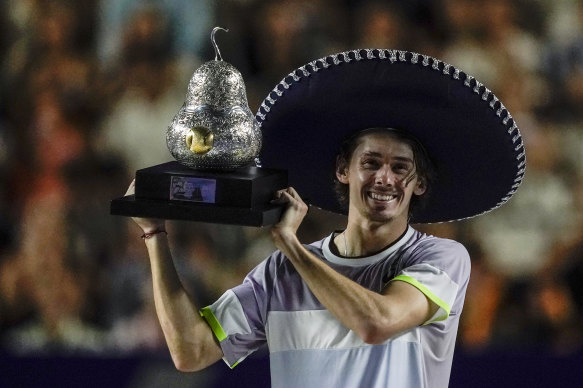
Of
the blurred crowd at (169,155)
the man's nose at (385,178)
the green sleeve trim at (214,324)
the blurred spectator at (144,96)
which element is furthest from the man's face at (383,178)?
the blurred spectator at (144,96)

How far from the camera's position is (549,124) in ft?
10.7

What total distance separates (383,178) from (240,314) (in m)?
0.37

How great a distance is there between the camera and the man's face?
184cm

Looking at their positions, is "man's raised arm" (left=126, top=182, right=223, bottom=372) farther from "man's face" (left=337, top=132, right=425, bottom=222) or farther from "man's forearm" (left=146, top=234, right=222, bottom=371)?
"man's face" (left=337, top=132, right=425, bottom=222)

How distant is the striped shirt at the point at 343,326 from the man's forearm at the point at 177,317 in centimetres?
3

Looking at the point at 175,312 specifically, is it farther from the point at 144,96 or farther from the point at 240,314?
the point at 144,96

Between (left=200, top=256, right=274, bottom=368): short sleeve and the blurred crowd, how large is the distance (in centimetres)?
129

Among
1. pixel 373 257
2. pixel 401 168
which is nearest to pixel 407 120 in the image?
pixel 401 168

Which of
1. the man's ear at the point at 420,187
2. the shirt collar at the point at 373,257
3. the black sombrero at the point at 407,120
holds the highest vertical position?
the black sombrero at the point at 407,120

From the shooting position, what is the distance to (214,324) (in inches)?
76.2

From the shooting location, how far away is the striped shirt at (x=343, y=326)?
179 cm

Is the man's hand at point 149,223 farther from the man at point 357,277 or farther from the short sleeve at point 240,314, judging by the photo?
the short sleeve at point 240,314

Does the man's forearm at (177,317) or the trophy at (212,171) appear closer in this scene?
the trophy at (212,171)

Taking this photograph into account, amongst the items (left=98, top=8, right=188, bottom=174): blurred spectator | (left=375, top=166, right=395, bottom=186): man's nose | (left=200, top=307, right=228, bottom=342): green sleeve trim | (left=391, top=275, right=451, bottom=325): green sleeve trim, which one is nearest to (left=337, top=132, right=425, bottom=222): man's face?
(left=375, top=166, right=395, bottom=186): man's nose
